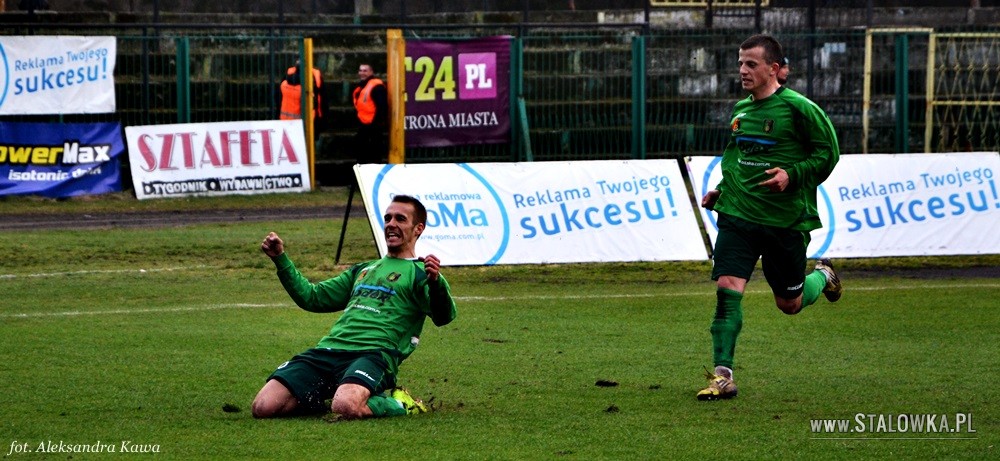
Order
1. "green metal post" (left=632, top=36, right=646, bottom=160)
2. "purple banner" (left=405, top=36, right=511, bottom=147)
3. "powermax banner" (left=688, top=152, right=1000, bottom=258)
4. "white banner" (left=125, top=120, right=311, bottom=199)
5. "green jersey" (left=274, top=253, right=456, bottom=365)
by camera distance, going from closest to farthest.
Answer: "green jersey" (left=274, top=253, right=456, bottom=365) → "powermax banner" (left=688, top=152, right=1000, bottom=258) → "white banner" (left=125, top=120, right=311, bottom=199) → "purple banner" (left=405, top=36, right=511, bottom=147) → "green metal post" (left=632, top=36, right=646, bottom=160)

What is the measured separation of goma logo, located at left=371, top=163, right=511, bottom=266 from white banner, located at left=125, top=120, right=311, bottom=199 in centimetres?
858

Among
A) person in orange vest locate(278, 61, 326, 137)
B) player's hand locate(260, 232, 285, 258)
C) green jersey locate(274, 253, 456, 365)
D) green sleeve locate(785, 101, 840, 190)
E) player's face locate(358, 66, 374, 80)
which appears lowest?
person in orange vest locate(278, 61, 326, 137)

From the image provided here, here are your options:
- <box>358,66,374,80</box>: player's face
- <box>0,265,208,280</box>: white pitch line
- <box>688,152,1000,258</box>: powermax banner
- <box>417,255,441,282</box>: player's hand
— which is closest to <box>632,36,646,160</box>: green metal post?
<box>358,66,374,80</box>: player's face

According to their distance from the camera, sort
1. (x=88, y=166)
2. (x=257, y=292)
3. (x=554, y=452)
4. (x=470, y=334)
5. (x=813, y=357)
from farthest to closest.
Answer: (x=88, y=166) < (x=257, y=292) < (x=470, y=334) < (x=813, y=357) < (x=554, y=452)

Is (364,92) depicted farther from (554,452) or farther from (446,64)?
(554,452)

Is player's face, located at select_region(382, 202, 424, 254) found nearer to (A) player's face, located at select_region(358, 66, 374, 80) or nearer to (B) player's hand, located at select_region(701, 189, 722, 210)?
(B) player's hand, located at select_region(701, 189, 722, 210)

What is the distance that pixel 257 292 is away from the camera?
13953 mm

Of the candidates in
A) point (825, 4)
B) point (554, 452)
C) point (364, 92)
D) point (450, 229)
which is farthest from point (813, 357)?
point (825, 4)

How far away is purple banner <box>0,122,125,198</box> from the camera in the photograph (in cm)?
2239

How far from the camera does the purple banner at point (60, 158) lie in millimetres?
22391

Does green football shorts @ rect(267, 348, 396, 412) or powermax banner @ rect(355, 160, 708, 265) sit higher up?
green football shorts @ rect(267, 348, 396, 412)

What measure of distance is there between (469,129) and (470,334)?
1348cm

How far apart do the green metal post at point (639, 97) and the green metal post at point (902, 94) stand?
4096 mm

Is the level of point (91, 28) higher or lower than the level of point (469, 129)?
higher
